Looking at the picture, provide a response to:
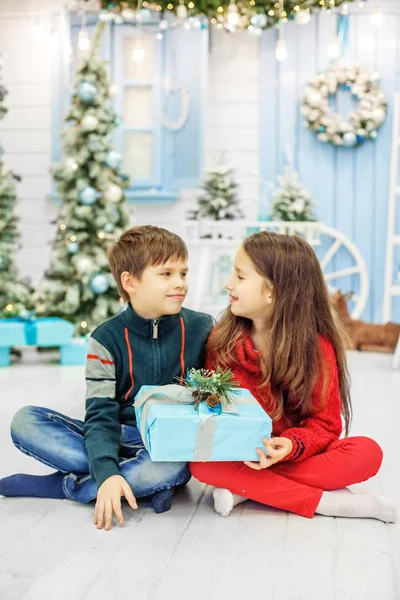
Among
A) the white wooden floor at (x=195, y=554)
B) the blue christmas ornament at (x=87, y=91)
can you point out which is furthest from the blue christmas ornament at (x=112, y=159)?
the white wooden floor at (x=195, y=554)

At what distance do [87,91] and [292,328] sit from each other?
286cm

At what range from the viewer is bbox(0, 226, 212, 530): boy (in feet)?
6.71

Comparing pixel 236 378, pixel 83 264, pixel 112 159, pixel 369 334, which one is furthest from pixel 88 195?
pixel 236 378

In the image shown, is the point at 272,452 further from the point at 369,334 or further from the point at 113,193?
the point at 369,334

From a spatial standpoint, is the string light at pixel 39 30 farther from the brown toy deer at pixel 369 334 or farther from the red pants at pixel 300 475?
the red pants at pixel 300 475

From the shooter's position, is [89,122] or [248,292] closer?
[248,292]

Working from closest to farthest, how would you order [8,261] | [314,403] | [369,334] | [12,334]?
1. [314,403]
2. [12,334]
3. [8,261]
4. [369,334]

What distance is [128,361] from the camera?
213cm

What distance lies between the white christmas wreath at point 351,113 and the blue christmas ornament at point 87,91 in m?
1.62

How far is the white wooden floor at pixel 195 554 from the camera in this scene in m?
1.55

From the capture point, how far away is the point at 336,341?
2.17 metres

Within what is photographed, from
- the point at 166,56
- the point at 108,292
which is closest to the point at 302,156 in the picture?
the point at 166,56

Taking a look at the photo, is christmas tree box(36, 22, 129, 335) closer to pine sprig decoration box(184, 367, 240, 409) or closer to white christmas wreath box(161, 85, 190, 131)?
white christmas wreath box(161, 85, 190, 131)

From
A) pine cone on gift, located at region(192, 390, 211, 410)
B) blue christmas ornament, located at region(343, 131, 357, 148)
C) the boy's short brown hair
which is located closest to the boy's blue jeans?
pine cone on gift, located at region(192, 390, 211, 410)
